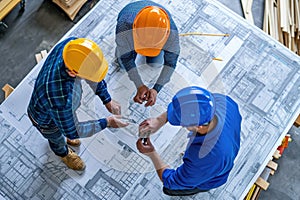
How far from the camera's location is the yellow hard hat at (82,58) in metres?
2.35

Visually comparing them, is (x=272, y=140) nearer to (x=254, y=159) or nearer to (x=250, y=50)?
(x=254, y=159)

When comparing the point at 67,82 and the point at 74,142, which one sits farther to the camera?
the point at 74,142

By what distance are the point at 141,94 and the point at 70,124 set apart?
701 millimetres

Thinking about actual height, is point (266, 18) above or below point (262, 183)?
above

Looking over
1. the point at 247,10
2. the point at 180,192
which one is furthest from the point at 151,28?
the point at 247,10

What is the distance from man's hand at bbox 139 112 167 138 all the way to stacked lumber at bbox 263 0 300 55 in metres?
1.36

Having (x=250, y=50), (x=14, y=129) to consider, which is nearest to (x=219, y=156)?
(x=250, y=50)

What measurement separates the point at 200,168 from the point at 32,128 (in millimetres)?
1336

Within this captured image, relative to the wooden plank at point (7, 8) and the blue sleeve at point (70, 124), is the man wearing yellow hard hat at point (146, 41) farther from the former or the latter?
the wooden plank at point (7, 8)

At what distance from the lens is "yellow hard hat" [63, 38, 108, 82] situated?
235cm

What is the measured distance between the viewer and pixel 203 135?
229 cm

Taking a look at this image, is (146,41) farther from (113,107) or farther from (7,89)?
(7,89)

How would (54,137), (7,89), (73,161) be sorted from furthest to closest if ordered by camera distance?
(7,89)
(73,161)
(54,137)

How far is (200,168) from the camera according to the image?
7.75 ft
